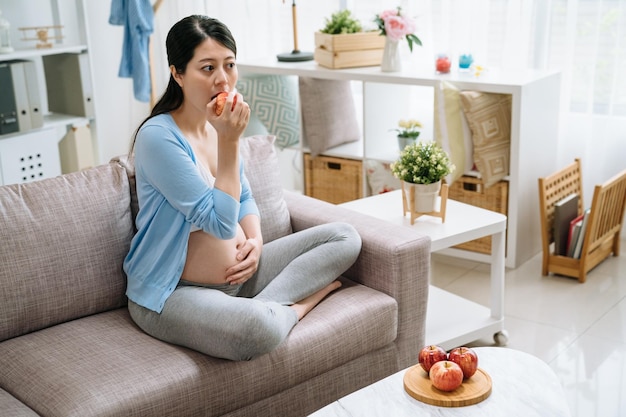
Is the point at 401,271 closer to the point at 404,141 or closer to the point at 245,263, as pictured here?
the point at 245,263

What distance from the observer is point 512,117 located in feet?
10.7

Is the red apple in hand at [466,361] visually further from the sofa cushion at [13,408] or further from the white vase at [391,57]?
the white vase at [391,57]

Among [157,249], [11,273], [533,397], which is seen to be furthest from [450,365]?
[11,273]

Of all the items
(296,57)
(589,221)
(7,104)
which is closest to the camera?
(589,221)

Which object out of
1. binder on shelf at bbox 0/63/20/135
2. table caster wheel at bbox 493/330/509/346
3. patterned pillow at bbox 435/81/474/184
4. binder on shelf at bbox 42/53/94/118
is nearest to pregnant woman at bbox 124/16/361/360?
table caster wheel at bbox 493/330/509/346

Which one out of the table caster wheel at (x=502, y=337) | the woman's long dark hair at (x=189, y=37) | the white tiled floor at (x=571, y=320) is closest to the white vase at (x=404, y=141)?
the white tiled floor at (x=571, y=320)

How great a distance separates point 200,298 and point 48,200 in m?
0.49

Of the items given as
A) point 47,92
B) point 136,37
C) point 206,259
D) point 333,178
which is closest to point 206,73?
point 206,259

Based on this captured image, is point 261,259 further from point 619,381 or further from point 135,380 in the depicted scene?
point 619,381

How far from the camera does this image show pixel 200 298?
2021mm

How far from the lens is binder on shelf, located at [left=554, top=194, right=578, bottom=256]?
330cm

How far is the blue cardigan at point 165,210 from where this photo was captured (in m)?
2.02

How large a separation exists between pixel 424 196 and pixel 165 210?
94 centimetres

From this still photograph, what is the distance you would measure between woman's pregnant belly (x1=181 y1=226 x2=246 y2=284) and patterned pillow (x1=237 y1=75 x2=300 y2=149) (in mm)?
1947
